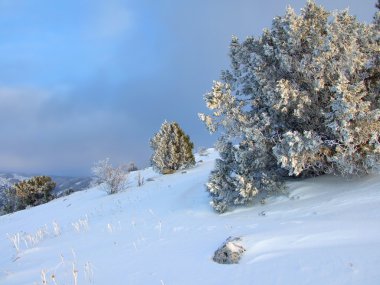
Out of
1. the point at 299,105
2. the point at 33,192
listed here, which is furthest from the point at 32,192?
the point at 299,105

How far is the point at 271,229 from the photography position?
7.56m

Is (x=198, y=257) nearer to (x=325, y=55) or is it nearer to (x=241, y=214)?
(x=241, y=214)

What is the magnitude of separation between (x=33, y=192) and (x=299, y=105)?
25.7 m

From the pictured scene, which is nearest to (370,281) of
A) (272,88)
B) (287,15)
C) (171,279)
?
(171,279)

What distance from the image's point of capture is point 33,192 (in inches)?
1193

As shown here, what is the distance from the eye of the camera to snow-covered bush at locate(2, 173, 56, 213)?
30.1 meters

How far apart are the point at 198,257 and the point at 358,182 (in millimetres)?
4708

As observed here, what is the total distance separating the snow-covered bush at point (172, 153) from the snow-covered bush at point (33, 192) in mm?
12091

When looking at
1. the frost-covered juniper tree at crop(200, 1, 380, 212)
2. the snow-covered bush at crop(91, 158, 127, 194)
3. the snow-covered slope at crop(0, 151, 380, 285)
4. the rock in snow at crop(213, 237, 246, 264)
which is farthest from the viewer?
the snow-covered bush at crop(91, 158, 127, 194)

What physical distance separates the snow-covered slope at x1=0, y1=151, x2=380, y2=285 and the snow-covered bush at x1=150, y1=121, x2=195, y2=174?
7.78m

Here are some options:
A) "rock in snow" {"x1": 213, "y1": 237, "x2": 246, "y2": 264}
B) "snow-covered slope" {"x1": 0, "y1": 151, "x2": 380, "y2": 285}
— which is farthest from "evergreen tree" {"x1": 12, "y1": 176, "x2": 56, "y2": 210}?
"rock in snow" {"x1": 213, "y1": 237, "x2": 246, "y2": 264}

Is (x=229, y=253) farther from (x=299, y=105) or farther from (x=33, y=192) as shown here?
(x=33, y=192)

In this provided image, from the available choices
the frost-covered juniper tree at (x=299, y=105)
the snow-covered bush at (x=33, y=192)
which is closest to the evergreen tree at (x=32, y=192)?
the snow-covered bush at (x=33, y=192)

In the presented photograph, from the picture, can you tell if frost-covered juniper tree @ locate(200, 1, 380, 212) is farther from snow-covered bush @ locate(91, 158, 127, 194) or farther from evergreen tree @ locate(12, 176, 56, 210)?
evergreen tree @ locate(12, 176, 56, 210)
